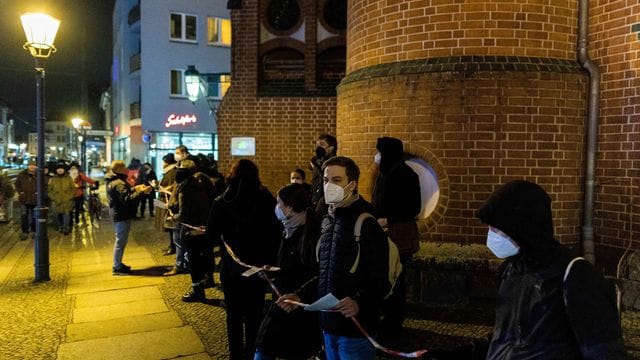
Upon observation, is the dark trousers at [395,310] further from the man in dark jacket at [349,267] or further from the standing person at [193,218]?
the standing person at [193,218]

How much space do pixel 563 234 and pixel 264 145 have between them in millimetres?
6913

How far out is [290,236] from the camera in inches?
140

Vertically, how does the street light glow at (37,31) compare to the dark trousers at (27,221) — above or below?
above

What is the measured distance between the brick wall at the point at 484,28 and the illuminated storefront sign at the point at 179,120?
927 inches

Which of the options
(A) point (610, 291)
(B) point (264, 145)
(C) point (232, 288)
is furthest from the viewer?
(B) point (264, 145)

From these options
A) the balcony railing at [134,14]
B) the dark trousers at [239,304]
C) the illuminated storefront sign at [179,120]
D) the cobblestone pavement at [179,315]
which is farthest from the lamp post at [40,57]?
the balcony railing at [134,14]

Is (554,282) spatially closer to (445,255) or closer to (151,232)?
(445,255)

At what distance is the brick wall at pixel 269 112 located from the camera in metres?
11.1

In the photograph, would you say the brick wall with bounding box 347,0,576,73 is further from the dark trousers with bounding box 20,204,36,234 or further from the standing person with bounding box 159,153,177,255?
the dark trousers with bounding box 20,204,36,234

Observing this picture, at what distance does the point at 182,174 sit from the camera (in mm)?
6926

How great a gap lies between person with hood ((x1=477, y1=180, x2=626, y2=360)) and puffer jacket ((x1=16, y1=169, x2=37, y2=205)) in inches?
482

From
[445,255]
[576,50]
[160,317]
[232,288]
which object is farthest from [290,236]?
[576,50]

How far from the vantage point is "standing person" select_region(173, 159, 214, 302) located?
255 inches

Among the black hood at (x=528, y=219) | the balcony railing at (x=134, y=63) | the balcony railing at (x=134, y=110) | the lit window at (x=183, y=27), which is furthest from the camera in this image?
the balcony railing at (x=134, y=110)
